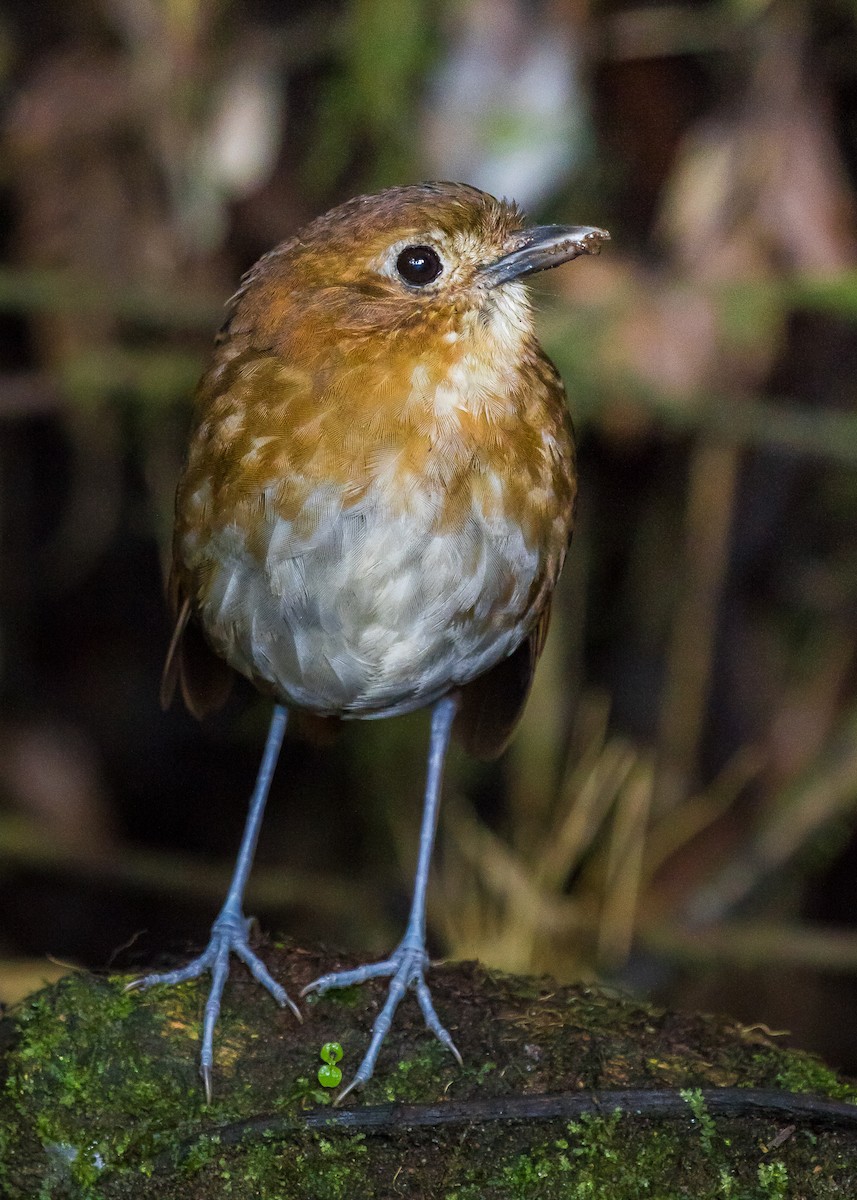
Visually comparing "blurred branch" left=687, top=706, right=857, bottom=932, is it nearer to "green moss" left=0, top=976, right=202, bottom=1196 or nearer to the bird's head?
the bird's head

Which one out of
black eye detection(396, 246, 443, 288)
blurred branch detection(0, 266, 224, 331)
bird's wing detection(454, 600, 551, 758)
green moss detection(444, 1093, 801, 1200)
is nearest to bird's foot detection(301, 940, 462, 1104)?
green moss detection(444, 1093, 801, 1200)

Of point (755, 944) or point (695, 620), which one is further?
point (695, 620)

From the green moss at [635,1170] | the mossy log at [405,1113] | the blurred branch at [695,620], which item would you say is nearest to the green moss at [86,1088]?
the mossy log at [405,1113]

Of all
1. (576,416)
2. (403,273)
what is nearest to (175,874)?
(576,416)

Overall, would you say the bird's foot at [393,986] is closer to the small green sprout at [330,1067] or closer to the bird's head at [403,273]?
the small green sprout at [330,1067]

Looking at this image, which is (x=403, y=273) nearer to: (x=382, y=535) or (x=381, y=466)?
(x=381, y=466)

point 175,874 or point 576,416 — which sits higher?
point 576,416
